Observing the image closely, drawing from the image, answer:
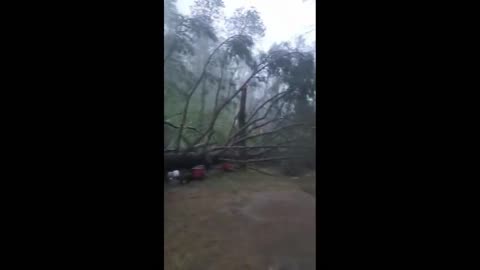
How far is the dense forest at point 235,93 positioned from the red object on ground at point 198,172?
0.07 ft

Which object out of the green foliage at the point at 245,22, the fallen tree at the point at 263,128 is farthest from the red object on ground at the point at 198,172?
the green foliage at the point at 245,22

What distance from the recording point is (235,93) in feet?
3.88

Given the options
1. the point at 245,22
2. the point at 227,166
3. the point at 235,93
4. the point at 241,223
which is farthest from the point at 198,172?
the point at 245,22

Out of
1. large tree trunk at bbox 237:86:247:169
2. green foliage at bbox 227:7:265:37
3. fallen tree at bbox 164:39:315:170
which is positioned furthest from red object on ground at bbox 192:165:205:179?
green foliage at bbox 227:7:265:37

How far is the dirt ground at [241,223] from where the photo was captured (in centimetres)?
103

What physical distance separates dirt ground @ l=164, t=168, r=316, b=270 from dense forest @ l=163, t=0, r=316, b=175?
10cm

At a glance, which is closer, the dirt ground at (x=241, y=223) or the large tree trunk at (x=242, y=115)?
the dirt ground at (x=241, y=223)

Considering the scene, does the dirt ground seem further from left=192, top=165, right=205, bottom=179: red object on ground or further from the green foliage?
the green foliage

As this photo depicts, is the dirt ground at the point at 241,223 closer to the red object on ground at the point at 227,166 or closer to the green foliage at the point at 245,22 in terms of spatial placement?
the red object on ground at the point at 227,166

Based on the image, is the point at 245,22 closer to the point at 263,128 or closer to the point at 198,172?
the point at 263,128

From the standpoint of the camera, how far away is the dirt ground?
103 centimetres
